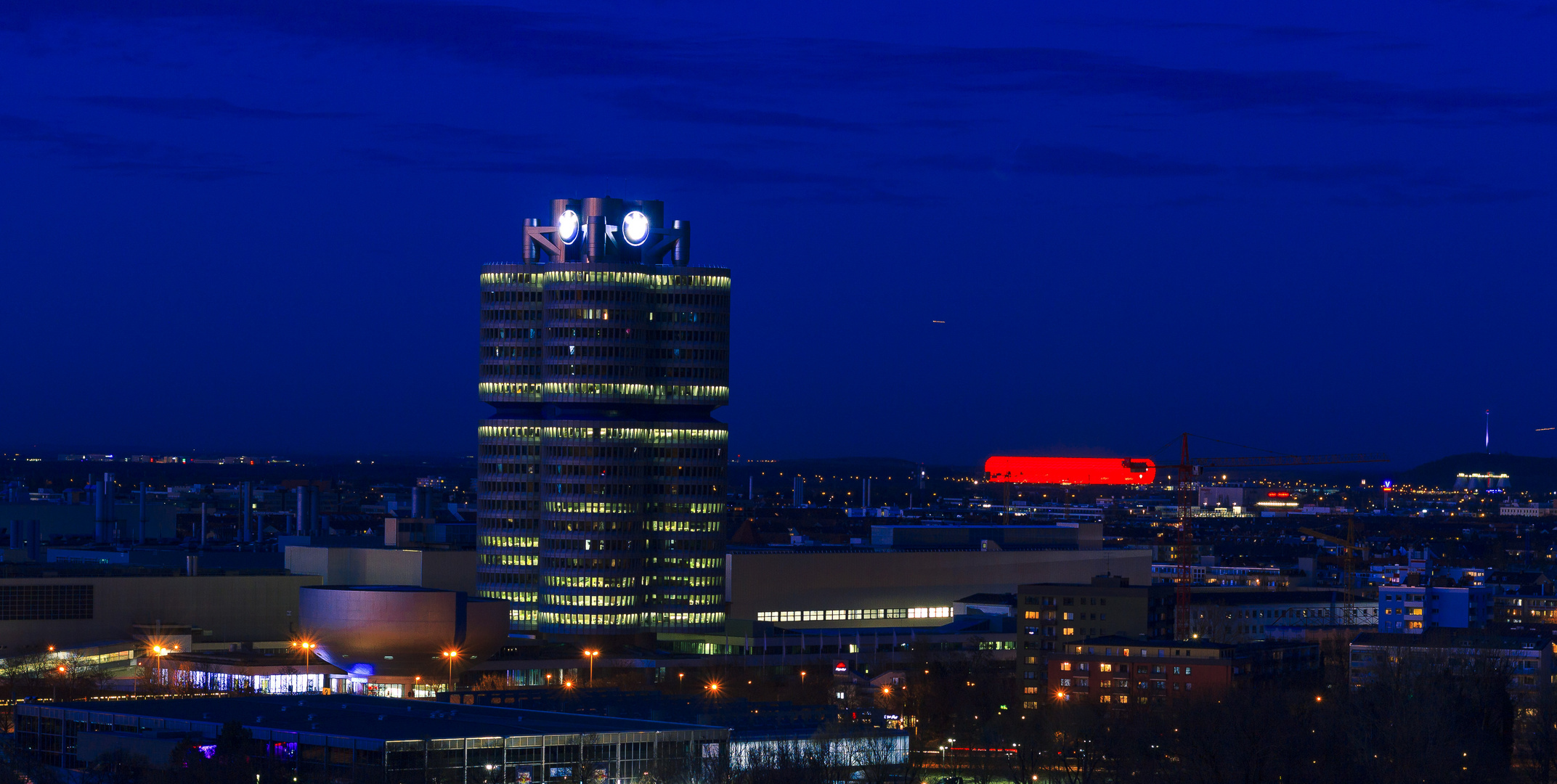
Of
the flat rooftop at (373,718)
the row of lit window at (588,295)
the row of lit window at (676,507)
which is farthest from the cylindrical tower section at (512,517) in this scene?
the flat rooftop at (373,718)

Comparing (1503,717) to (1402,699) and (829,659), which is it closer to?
(1402,699)

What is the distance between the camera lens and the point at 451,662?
173 meters

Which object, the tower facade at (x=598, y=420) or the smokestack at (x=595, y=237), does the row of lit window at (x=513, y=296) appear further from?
the smokestack at (x=595, y=237)

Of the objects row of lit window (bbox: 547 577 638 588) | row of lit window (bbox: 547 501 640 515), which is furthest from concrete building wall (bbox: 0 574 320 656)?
row of lit window (bbox: 547 501 640 515)

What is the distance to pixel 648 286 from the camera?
639 feet

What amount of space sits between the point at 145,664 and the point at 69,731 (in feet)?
192

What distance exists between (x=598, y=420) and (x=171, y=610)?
113 feet

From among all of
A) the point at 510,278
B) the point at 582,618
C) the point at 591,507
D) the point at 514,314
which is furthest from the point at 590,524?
the point at 510,278

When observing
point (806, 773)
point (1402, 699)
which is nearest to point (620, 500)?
point (1402, 699)

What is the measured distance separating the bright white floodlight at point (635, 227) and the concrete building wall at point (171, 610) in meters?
36.0

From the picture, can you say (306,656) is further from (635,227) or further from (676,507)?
(635,227)

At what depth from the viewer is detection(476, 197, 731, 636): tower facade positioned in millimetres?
193625

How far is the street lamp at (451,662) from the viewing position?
172000 millimetres

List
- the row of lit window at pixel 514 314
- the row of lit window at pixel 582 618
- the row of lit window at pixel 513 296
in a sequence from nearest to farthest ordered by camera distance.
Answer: the row of lit window at pixel 513 296 < the row of lit window at pixel 514 314 < the row of lit window at pixel 582 618
